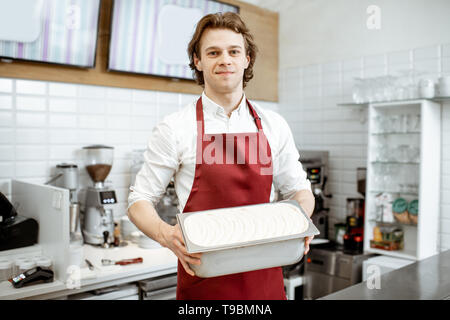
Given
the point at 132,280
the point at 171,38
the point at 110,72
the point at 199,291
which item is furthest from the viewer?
the point at 171,38

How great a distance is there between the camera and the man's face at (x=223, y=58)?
53.2 inches

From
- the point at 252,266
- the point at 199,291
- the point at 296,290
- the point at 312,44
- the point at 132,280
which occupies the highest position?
the point at 312,44

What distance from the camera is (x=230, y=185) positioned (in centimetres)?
147

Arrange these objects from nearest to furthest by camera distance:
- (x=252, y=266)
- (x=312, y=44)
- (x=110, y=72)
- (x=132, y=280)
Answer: (x=252, y=266)
(x=132, y=280)
(x=110, y=72)
(x=312, y=44)

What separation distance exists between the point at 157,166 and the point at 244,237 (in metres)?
0.44

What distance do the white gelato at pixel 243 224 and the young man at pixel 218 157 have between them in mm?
186

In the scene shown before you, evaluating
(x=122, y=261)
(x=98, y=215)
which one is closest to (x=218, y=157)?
(x=122, y=261)

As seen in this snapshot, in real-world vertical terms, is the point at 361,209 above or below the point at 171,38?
below

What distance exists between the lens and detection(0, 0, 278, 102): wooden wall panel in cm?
285

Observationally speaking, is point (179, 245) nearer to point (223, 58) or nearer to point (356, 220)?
point (223, 58)

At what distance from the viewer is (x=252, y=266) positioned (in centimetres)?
117

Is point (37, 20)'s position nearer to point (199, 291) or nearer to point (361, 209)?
point (199, 291)

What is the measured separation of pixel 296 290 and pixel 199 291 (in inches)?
88.5
